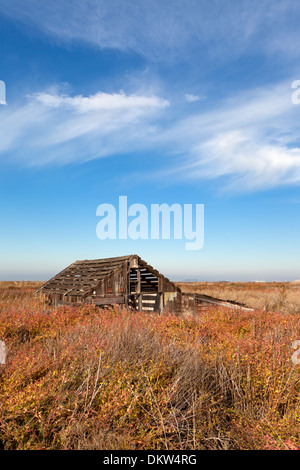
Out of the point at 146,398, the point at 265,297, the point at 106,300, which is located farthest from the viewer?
the point at 265,297

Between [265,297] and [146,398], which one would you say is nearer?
[146,398]

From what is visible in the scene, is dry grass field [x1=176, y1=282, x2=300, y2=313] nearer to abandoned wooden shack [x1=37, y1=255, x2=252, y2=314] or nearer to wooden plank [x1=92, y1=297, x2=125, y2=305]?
abandoned wooden shack [x1=37, y1=255, x2=252, y2=314]

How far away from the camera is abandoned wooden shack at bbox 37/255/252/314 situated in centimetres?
1341

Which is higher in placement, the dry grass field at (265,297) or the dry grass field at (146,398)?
the dry grass field at (146,398)

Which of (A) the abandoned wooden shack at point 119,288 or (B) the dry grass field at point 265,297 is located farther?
(B) the dry grass field at point 265,297

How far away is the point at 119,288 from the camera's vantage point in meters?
14.1

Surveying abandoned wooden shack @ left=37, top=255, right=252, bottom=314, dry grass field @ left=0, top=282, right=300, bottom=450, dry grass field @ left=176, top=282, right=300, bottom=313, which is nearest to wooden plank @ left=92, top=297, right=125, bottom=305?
abandoned wooden shack @ left=37, top=255, right=252, bottom=314

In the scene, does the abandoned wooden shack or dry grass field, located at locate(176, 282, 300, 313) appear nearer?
the abandoned wooden shack

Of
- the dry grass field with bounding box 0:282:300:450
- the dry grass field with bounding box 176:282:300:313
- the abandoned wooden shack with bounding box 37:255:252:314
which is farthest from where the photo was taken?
the dry grass field with bounding box 176:282:300:313

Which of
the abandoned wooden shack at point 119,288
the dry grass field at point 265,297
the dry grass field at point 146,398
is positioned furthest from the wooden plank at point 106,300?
the dry grass field at point 146,398

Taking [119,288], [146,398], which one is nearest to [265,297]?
[119,288]

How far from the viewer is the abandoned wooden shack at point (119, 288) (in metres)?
13.4

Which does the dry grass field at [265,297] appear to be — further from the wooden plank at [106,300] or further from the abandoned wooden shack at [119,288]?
the wooden plank at [106,300]

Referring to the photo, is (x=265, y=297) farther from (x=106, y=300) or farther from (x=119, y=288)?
(x=106, y=300)
